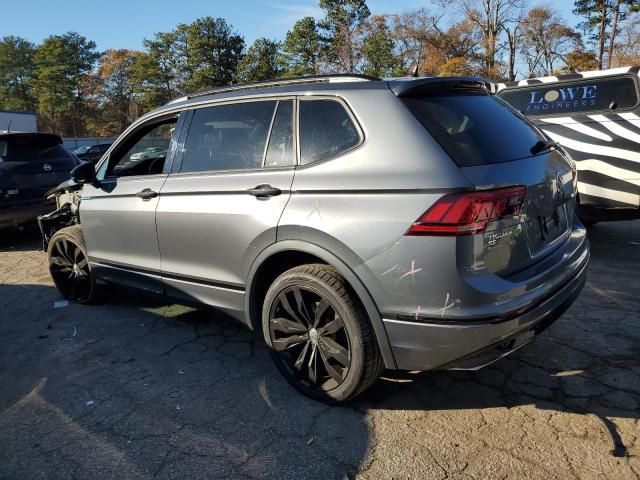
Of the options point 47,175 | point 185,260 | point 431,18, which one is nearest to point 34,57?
point 431,18

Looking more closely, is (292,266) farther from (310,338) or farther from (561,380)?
(561,380)

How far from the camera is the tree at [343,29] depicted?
151 ft

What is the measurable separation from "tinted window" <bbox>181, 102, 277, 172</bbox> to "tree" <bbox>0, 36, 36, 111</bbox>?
86.6 metres

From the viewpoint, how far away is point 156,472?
228 cm

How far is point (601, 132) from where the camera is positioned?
524 cm

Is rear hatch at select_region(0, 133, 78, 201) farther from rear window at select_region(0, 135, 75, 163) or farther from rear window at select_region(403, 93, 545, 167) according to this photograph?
rear window at select_region(403, 93, 545, 167)

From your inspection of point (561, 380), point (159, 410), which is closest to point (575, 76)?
point (561, 380)

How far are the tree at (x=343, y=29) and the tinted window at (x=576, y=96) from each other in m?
42.1

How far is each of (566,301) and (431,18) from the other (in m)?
45.2

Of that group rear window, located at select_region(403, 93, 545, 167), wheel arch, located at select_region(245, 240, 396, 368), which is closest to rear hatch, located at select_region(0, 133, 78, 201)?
wheel arch, located at select_region(245, 240, 396, 368)

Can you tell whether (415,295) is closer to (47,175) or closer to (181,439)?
(181,439)

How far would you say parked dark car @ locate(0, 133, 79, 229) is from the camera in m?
6.79

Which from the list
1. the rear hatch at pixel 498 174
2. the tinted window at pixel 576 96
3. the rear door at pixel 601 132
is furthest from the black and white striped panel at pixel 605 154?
the rear hatch at pixel 498 174

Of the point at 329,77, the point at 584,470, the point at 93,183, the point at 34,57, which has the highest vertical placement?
the point at 34,57
